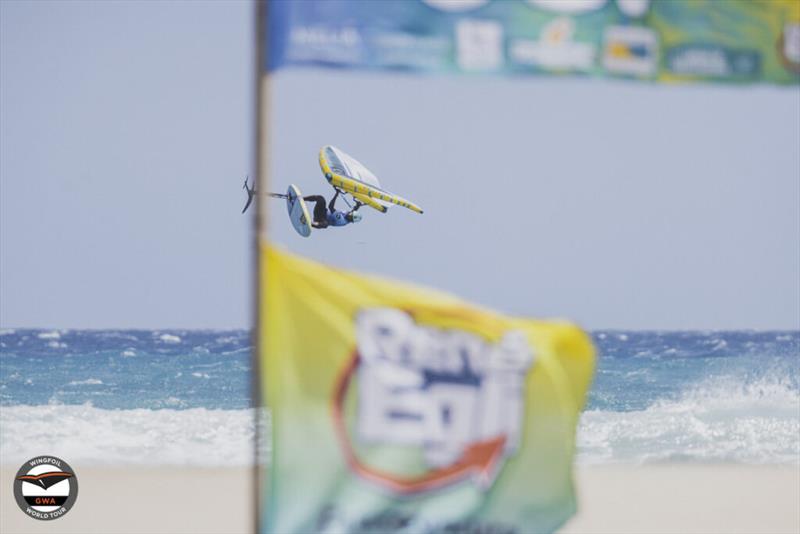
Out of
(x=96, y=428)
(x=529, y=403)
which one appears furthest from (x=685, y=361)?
(x=529, y=403)

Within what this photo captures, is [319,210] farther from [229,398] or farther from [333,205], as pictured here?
[229,398]

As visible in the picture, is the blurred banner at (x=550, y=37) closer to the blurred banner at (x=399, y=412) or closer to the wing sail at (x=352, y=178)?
the blurred banner at (x=399, y=412)

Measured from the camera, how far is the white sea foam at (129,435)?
1551cm

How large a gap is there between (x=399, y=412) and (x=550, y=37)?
1.12 m

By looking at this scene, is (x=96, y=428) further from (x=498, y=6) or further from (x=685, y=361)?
(x=498, y=6)

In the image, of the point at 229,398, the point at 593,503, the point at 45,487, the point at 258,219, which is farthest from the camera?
the point at 229,398

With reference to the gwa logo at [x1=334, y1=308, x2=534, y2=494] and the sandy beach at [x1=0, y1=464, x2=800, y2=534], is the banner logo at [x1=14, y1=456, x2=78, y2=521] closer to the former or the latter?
the sandy beach at [x1=0, y1=464, x2=800, y2=534]

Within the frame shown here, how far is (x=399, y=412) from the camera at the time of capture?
3395 millimetres

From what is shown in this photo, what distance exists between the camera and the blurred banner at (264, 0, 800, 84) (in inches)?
135

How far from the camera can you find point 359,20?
136 inches

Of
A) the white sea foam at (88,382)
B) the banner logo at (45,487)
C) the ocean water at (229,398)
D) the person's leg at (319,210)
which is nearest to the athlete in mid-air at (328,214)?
the person's leg at (319,210)

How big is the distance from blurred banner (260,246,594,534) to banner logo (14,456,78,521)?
3264mm

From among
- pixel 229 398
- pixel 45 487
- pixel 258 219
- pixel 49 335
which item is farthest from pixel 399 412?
pixel 49 335

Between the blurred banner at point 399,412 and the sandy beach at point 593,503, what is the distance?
11.8 feet
